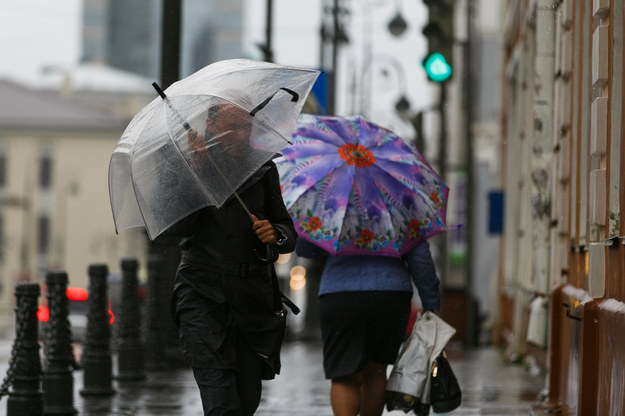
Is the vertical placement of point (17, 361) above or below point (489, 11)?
below

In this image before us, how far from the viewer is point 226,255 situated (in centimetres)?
629

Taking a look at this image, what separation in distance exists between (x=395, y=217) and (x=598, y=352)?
4.48 feet

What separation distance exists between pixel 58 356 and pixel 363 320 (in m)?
3.47

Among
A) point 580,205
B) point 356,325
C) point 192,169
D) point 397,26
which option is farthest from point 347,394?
point 397,26

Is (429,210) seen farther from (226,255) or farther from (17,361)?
(17,361)

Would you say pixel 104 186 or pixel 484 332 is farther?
pixel 104 186

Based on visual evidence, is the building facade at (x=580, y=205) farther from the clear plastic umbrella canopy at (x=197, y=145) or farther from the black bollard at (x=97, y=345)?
the black bollard at (x=97, y=345)

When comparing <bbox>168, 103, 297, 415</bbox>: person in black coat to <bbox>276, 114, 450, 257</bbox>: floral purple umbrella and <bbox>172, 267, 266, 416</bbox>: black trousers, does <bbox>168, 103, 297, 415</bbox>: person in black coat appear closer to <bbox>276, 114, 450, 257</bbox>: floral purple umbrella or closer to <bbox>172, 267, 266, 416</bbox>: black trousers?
<bbox>172, 267, 266, 416</bbox>: black trousers

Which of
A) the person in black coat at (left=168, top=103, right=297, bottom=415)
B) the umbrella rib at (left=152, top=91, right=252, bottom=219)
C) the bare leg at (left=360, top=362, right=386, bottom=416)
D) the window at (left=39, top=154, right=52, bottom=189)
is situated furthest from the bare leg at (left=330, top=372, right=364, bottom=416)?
the window at (left=39, top=154, right=52, bottom=189)

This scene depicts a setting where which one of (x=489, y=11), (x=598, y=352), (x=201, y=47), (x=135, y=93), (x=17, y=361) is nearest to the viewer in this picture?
(x=598, y=352)

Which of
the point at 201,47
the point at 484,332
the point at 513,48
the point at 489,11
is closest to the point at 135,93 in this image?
the point at 201,47

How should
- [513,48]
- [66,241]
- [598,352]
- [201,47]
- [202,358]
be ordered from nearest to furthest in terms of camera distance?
[202,358] → [598,352] → [513,48] → [66,241] → [201,47]

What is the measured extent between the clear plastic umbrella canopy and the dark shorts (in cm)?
139

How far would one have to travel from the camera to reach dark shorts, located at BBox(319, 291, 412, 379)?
7.57m
